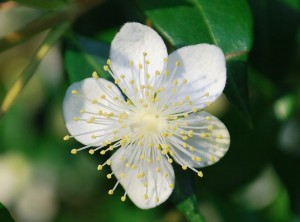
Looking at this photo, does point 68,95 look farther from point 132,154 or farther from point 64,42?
point 64,42

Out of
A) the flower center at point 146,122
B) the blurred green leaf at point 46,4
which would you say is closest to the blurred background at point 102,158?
the blurred green leaf at point 46,4

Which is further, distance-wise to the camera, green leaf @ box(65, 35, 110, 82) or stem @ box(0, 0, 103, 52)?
green leaf @ box(65, 35, 110, 82)

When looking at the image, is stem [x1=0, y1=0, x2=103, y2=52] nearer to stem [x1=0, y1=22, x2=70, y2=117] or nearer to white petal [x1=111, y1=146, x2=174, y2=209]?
stem [x1=0, y1=22, x2=70, y2=117]

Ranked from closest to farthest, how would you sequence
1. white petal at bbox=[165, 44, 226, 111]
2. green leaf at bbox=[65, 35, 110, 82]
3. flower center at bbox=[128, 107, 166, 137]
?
white petal at bbox=[165, 44, 226, 111], flower center at bbox=[128, 107, 166, 137], green leaf at bbox=[65, 35, 110, 82]

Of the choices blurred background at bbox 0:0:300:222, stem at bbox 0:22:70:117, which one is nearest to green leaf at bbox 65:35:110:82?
blurred background at bbox 0:0:300:222

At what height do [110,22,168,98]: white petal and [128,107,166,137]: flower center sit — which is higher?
[110,22,168,98]: white petal

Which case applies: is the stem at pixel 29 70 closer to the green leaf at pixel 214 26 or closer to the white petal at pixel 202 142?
the green leaf at pixel 214 26
